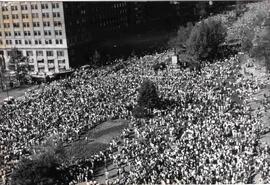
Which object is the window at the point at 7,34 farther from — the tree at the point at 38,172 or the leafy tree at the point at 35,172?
the leafy tree at the point at 35,172

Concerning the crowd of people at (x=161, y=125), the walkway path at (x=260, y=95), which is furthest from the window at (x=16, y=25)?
the walkway path at (x=260, y=95)

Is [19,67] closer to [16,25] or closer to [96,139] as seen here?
[16,25]

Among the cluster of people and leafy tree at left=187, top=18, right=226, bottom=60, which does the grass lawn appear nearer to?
the cluster of people

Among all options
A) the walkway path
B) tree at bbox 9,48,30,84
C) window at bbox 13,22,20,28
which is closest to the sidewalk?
tree at bbox 9,48,30,84

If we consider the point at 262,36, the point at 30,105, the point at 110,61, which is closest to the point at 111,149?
the point at 30,105

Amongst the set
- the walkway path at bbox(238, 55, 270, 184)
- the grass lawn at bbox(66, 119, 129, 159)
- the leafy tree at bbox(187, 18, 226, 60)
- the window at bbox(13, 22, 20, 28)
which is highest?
the window at bbox(13, 22, 20, 28)

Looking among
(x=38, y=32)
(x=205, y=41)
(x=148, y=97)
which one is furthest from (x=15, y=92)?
(x=148, y=97)

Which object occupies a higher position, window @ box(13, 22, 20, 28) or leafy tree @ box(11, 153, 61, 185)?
window @ box(13, 22, 20, 28)
